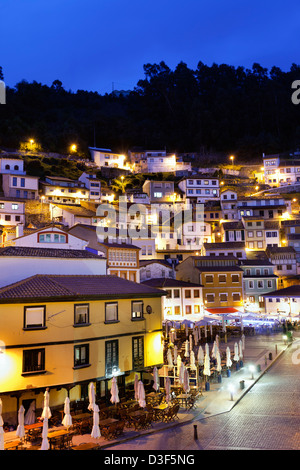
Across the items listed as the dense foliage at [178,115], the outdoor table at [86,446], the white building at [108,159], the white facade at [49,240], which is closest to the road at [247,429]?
the outdoor table at [86,446]

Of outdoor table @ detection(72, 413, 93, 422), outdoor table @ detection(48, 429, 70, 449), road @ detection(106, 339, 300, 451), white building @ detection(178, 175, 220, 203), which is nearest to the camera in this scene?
road @ detection(106, 339, 300, 451)

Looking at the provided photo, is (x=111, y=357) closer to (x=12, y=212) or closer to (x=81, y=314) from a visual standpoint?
(x=81, y=314)

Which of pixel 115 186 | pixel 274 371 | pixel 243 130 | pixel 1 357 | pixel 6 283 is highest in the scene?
pixel 243 130

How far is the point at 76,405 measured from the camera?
19344mm

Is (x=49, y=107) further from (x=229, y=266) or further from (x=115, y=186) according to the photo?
(x=229, y=266)

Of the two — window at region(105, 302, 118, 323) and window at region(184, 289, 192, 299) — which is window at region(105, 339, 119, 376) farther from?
window at region(184, 289, 192, 299)

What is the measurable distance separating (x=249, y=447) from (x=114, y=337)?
908cm

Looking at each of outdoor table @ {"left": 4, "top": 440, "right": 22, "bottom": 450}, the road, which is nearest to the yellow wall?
outdoor table @ {"left": 4, "top": 440, "right": 22, "bottom": 450}

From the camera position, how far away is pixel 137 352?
22.7m

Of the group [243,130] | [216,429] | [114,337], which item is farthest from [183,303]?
[243,130]

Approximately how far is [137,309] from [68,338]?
5.25m

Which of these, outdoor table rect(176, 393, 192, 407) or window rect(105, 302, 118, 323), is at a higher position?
window rect(105, 302, 118, 323)

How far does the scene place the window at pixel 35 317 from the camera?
18312 mm

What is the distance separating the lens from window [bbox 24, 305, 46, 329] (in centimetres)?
1831
